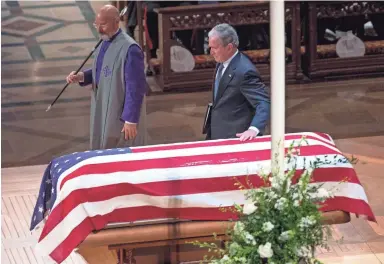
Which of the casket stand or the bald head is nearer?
the casket stand

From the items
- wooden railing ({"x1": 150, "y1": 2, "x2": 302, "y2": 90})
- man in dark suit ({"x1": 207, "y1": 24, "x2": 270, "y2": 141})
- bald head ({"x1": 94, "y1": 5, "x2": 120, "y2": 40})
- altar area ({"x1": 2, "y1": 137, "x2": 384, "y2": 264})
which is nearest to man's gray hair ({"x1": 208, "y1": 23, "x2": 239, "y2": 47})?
man in dark suit ({"x1": 207, "y1": 24, "x2": 270, "y2": 141})

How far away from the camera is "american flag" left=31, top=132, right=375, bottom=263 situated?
501 centimetres

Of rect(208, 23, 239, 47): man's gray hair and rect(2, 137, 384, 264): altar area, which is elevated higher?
rect(208, 23, 239, 47): man's gray hair

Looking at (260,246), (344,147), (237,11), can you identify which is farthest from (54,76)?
(260,246)

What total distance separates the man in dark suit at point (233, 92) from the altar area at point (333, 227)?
2.76 feet

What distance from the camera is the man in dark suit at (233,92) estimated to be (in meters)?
5.71

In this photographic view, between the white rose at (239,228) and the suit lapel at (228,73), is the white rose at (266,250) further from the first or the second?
the suit lapel at (228,73)

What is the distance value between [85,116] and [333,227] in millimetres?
3274

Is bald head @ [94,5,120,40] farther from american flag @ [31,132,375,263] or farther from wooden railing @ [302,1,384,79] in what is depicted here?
wooden railing @ [302,1,384,79]

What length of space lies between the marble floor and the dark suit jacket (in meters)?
0.97

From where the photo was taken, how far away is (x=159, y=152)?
5.31 metres

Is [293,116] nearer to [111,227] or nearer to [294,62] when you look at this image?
[294,62]

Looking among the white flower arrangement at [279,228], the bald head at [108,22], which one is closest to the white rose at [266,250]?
the white flower arrangement at [279,228]

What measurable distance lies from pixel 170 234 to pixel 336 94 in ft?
14.7
